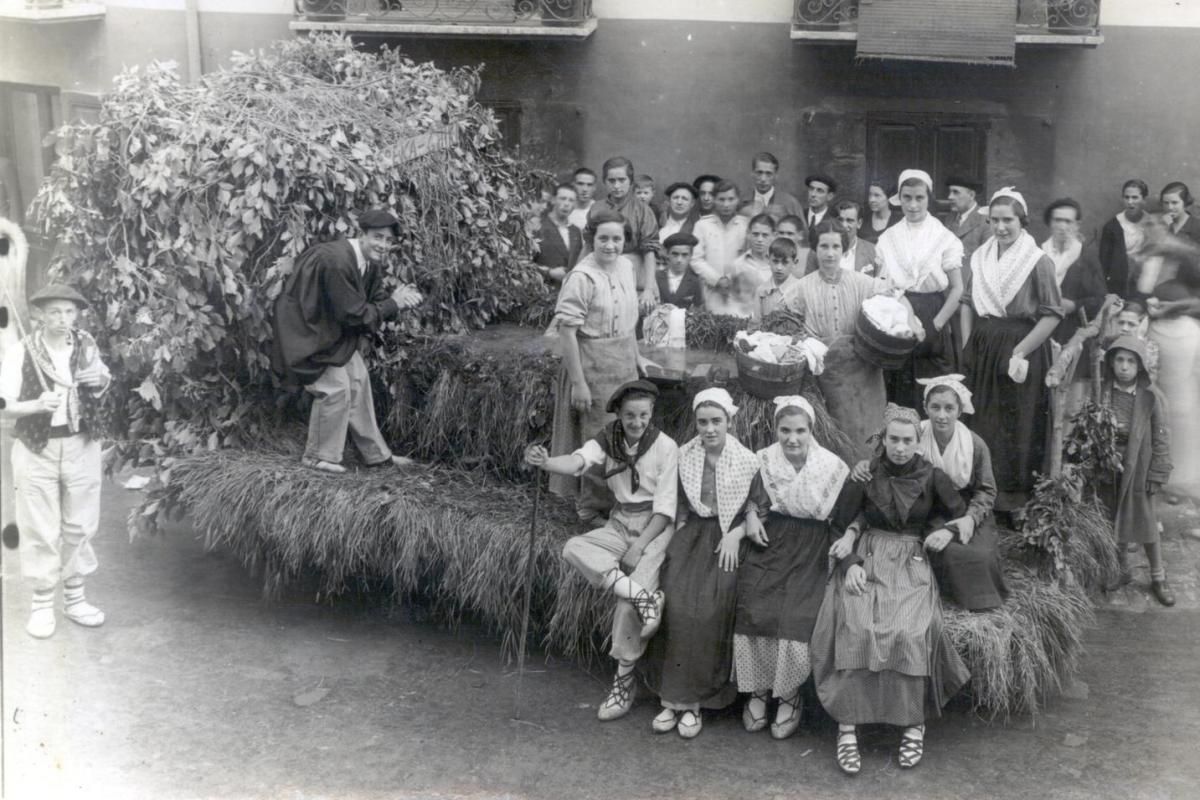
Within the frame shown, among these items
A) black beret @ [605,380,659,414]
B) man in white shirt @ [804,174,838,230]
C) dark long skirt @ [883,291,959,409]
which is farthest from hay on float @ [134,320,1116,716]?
man in white shirt @ [804,174,838,230]

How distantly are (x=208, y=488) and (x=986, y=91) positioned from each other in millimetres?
7791

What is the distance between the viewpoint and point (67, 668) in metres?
5.93

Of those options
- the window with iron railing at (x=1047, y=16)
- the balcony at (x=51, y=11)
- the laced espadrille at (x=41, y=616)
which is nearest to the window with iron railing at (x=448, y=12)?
the balcony at (x=51, y=11)

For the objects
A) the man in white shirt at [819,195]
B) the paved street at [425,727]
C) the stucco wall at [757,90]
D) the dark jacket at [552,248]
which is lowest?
the paved street at [425,727]

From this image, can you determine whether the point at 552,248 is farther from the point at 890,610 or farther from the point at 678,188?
the point at 890,610

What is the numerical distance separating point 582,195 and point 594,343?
11.6 ft

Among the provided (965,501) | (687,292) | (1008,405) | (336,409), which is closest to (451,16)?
(687,292)

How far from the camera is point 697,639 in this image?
548cm

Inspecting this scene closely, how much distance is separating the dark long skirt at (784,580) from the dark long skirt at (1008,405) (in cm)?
172

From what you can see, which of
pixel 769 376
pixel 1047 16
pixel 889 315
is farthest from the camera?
pixel 1047 16

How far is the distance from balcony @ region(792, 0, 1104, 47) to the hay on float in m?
5.33

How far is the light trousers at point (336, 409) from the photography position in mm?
6773

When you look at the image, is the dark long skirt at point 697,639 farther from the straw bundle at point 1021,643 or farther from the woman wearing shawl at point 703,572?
the straw bundle at point 1021,643

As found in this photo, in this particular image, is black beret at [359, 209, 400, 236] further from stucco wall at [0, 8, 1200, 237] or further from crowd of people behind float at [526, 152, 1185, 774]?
stucco wall at [0, 8, 1200, 237]
